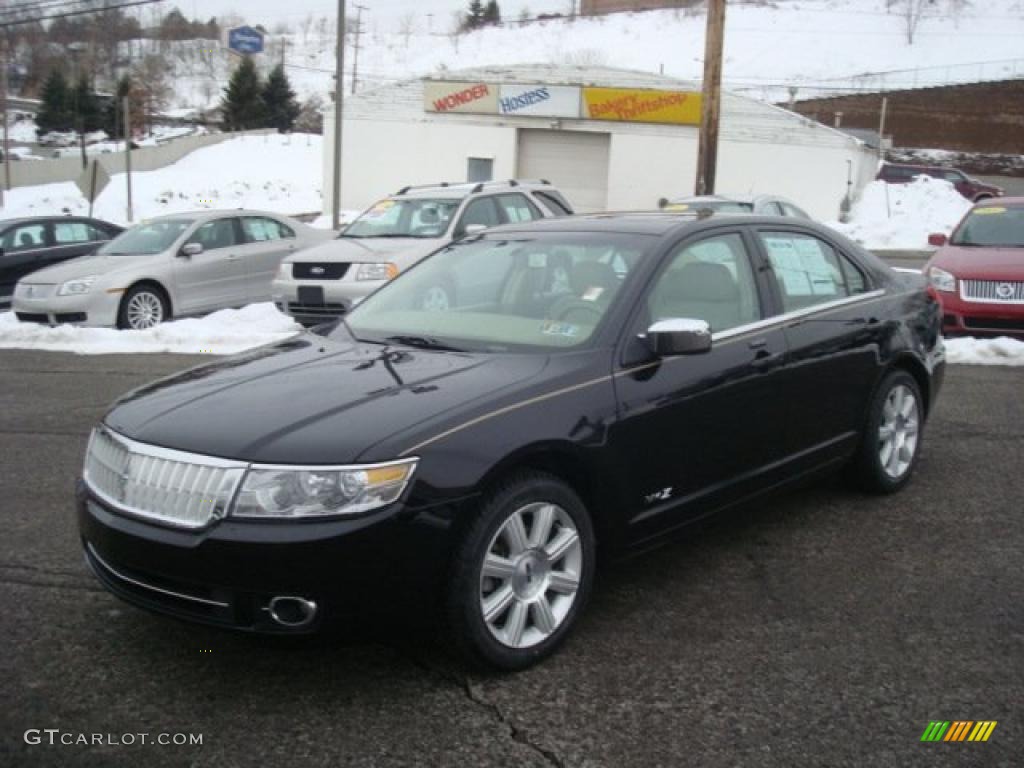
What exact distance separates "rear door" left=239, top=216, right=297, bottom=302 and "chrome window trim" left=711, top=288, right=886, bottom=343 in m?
9.87

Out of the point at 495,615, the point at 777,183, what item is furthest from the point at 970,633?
the point at 777,183

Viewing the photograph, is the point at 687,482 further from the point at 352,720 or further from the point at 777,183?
the point at 777,183

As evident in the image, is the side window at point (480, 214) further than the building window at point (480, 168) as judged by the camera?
No

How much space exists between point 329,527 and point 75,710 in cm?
103

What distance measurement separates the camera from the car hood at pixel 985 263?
31.6 ft

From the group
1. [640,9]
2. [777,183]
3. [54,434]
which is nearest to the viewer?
[54,434]

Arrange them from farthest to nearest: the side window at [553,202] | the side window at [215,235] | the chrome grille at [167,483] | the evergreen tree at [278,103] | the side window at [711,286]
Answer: the evergreen tree at [278,103]
the side window at [215,235]
the side window at [553,202]
the side window at [711,286]
the chrome grille at [167,483]

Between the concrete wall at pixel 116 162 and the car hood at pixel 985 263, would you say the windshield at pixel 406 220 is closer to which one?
the car hood at pixel 985 263

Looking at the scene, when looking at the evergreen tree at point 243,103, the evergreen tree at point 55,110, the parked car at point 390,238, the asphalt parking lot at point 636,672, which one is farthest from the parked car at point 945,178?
the evergreen tree at point 55,110

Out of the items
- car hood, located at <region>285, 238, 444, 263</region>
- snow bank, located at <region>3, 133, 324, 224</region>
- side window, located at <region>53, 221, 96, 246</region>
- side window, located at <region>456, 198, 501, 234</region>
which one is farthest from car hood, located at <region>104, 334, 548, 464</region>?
snow bank, located at <region>3, 133, 324, 224</region>

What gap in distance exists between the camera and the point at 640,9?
4673 inches

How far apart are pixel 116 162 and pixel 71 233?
1527 inches

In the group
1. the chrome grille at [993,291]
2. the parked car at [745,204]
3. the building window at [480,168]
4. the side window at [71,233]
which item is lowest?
the side window at [71,233]

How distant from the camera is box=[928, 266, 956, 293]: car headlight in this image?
9.89m
